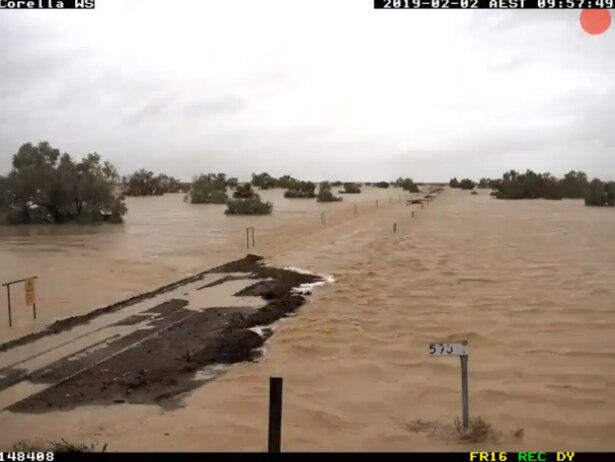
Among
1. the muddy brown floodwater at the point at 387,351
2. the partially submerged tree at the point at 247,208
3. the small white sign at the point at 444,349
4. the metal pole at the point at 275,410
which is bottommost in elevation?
the muddy brown floodwater at the point at 387,351

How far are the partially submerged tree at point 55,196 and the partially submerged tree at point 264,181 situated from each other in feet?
317

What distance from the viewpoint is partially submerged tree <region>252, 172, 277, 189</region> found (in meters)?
137

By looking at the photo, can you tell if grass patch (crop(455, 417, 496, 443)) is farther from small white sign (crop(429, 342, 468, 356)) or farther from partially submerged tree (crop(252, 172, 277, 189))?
partially submerged tree (crop(252, 172, 277, 189))

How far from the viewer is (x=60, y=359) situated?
9836mm

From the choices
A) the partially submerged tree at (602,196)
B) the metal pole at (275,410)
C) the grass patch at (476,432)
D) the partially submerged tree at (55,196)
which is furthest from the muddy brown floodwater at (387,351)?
the partially submerged tree at (602,196)

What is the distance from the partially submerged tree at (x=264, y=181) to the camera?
137m

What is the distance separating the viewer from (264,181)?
13712 centimetres

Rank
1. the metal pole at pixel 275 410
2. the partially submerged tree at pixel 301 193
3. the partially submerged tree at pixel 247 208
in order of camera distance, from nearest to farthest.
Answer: the metal pole at pixel 275 410
the partially submerged tree at pixel 247 208
the partially submerged tree at pixel 301 193

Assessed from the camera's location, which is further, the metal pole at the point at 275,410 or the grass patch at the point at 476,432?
the grass patch at the point at 476,432

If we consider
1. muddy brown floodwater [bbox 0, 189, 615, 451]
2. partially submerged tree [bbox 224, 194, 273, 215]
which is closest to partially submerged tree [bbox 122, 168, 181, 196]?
partially submerged tree [bbox 224, 194, 273, 215]

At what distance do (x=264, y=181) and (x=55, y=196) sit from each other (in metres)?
99.2

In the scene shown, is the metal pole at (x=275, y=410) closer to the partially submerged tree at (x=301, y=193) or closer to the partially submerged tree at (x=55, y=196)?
the partially submerged tree at (x=55, y=196)

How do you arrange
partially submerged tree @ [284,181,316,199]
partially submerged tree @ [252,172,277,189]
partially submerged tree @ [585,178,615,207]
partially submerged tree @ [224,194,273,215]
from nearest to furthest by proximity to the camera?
partially submerged tree @ [224,194,273,215] → partially submerged tree @ [585,178,615,207] → partially submerged tree @ [284,181,316,199] → partially submerged tree @ [252,172,277,189]

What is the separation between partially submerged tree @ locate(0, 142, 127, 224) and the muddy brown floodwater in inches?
519
